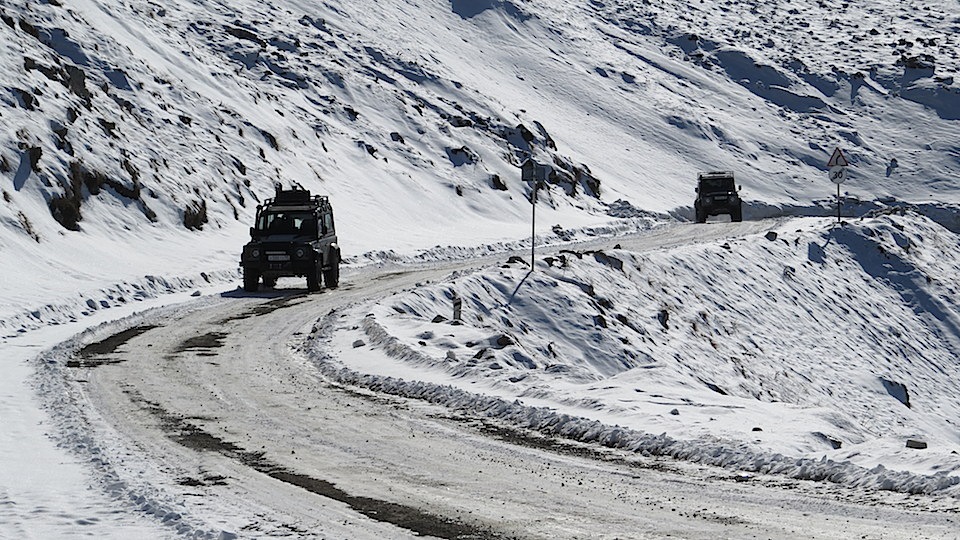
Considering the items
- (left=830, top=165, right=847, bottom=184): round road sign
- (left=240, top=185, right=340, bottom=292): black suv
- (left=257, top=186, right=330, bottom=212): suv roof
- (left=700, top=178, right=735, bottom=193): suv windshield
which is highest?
(left=830, top=165, right=847, bottom=184): round road sign

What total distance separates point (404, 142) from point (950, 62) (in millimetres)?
53147

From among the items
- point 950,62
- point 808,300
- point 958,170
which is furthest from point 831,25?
point 808,300

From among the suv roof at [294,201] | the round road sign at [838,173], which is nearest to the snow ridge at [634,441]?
the suv roof at [294,201]

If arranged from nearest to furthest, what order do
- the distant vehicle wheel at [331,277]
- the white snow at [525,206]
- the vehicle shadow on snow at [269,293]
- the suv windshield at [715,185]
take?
the white snow at [525,206] → the vehicle shadow on snow at [269,293] → the distant vehicle wheel at [331,277] → the suv windshield at [715,185]

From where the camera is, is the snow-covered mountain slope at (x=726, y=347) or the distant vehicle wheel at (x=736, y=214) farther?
the distant vehicle wheel at (x=736, y=214)

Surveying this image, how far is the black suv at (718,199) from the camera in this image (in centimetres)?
4631

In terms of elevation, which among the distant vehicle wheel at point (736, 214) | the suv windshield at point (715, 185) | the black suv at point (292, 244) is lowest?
the distant vehicle wheel at point (736, 214)

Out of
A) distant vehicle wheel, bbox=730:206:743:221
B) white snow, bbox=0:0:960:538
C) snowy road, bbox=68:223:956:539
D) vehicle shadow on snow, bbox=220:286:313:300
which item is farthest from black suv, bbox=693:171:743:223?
snowy road, bbox=68:223:956:539

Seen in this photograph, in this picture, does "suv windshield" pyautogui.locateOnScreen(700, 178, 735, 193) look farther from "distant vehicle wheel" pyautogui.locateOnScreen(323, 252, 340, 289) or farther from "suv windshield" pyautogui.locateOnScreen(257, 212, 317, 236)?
"suv windshield" pyautogui.locateOnScreen(257, 212, 317, 236)

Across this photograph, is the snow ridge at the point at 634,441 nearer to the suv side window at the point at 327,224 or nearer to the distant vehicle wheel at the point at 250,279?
the distant vehicle wheel at the point at 250,279

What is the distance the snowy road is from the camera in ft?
23.4

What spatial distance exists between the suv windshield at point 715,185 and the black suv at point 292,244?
24205mm

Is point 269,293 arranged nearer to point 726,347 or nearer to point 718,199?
point 726,347

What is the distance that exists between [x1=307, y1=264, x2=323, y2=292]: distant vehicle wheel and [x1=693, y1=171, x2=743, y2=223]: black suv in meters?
25.3
